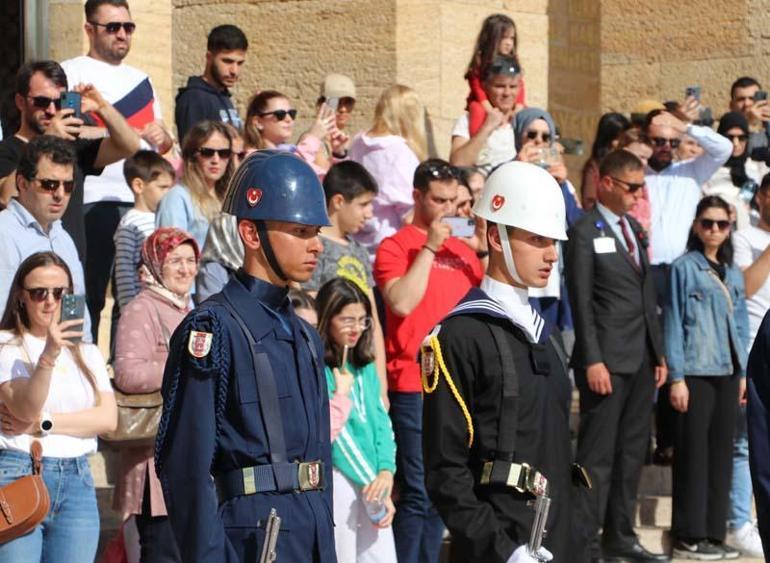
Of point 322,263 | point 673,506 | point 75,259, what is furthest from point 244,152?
point 673,506

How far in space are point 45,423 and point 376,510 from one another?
1724mm

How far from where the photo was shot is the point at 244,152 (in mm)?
8930

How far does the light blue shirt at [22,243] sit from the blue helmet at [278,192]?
2.52 meters

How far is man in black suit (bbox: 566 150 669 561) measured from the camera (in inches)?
346

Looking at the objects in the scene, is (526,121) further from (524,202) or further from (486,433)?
(486,433)

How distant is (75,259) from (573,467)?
2.91 m

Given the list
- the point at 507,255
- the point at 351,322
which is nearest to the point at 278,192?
the point at 507,255

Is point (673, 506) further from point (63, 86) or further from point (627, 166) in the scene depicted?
point (63, 86)

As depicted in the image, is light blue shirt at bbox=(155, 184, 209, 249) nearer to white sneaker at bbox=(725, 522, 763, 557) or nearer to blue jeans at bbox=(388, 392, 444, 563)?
blue jeans at bbox=(388, 392, 444, 563)

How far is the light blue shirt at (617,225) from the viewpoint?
895cm

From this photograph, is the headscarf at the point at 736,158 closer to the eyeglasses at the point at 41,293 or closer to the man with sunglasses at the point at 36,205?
the man with sunglasses at the point at 36,205

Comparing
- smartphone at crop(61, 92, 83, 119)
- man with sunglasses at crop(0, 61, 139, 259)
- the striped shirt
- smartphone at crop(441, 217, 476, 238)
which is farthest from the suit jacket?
smartphone at crop(61, 92, 83, 119)

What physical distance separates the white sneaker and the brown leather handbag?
14.1ft

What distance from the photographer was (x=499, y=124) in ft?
32.6
